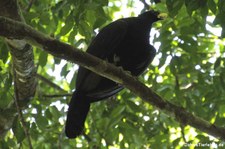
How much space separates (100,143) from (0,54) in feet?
3.18

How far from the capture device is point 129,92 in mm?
3543

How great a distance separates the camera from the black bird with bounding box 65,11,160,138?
10.1 ft

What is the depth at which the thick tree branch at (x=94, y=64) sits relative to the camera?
6.93 ft

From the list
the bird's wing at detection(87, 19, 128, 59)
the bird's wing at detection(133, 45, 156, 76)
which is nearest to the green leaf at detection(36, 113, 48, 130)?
the bird's wing at detection(87, 19, 128, 59)

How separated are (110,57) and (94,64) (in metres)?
0.97

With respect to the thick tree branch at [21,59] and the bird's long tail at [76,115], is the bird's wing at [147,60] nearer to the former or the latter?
the bird's long tail at [76,115]

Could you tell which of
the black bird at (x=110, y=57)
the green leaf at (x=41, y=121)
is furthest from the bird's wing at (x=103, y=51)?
the green leaf at (x=41, y=121)

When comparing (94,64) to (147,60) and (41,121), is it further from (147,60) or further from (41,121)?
(147,60)

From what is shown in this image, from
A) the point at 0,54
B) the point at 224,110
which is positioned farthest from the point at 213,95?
the point at 0,54

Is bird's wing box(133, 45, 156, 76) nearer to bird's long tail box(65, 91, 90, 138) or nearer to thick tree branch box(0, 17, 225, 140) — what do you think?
bird's long tail box(65, 91, 90, 138)

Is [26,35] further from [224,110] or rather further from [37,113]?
[224,110]

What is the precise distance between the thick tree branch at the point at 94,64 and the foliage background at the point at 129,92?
40 cm

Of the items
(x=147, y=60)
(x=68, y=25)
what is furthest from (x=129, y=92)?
(x=68, y=25)

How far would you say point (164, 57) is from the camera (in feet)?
11.4
